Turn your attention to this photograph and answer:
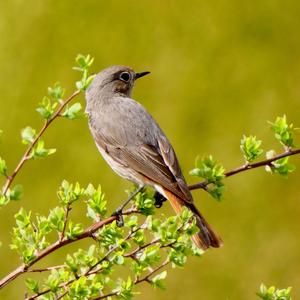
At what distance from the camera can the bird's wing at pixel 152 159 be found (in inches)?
156

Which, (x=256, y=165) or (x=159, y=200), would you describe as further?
(x=159, y=200)

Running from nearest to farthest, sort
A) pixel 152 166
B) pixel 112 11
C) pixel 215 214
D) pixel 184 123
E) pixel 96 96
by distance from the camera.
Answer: pixel 152 166 < pixel 96 96 < pixel 215 214 < pixel 184 123 < pixel 112 11

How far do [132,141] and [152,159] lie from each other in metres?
0.20

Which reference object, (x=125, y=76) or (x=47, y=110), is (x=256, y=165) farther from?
(x=125, y=76)

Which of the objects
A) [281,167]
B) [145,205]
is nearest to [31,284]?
[145,205]

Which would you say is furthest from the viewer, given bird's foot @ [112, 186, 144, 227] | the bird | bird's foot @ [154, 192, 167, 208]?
bird's foot @ [154, 192, 167, 208]

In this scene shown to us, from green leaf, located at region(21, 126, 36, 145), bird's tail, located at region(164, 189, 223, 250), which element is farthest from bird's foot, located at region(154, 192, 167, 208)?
green leaf, located at region(21, 126, 36, 145)

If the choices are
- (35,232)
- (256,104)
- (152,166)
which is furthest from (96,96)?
(256,104)

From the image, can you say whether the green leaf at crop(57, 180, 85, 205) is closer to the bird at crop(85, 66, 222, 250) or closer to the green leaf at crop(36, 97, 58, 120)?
the green leaf at crop(36, 97, 58, 120)

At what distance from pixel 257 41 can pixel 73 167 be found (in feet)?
5.69

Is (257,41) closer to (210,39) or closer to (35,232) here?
(210,39)

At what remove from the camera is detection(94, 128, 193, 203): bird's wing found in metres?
3.95

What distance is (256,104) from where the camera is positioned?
6988mm

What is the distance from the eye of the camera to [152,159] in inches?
166
